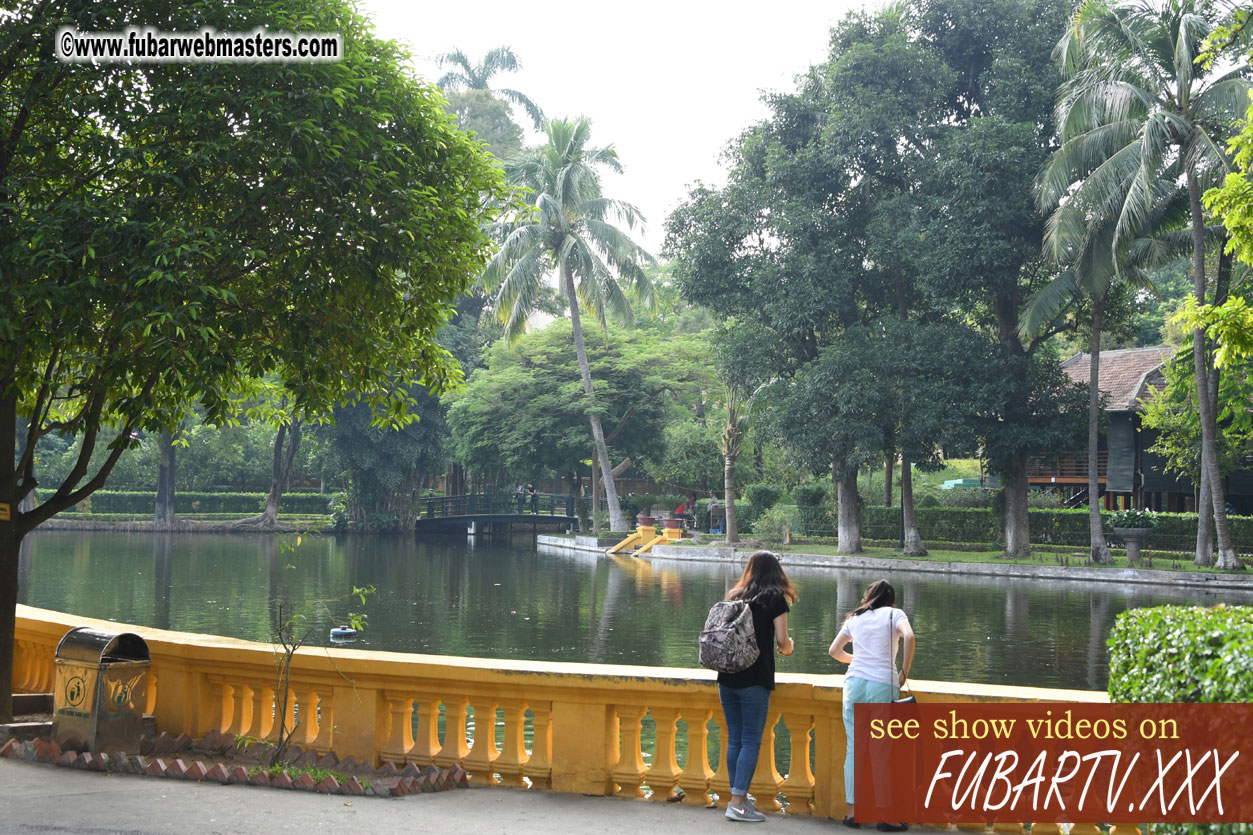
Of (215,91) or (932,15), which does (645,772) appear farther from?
(932,15)

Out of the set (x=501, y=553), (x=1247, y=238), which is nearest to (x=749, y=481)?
(x=501, y=553)

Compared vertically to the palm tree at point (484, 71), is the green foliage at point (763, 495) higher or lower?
lower

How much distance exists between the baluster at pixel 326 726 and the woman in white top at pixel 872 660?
10.2ft

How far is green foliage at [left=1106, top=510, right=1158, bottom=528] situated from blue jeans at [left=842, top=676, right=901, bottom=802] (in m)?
32.1

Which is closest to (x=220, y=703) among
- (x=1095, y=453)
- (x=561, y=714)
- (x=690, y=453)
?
(x=561, y=714)

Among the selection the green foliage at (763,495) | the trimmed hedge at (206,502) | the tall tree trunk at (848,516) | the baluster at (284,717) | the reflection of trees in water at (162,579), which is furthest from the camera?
the trimmed hedge at (206,502)

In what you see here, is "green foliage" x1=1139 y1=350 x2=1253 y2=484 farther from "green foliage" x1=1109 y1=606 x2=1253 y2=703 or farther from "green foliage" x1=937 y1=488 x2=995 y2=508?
"green foliage" x1=1109 y1=606 x2=1253 y2=703

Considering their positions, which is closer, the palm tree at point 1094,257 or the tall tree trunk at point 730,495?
the palm tree at point 1094,257

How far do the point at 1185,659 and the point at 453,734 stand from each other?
4.02m

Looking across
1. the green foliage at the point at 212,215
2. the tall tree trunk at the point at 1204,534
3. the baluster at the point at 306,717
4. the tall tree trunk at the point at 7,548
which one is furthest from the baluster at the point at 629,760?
the tall tree trunk at the point at 1204,534

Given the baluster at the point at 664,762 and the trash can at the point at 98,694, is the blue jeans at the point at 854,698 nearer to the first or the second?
the baluster at the point at 664,762

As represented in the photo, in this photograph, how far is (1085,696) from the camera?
5.71 metres

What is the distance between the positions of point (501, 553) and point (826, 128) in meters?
19.7

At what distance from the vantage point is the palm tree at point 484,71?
71.4 m
